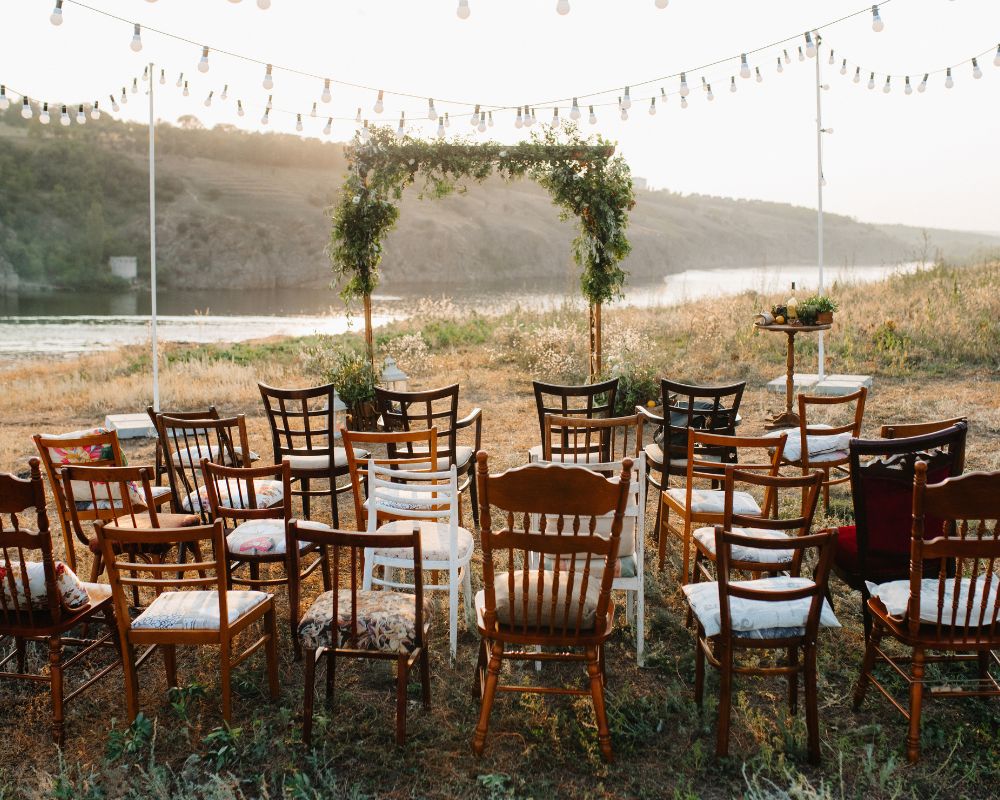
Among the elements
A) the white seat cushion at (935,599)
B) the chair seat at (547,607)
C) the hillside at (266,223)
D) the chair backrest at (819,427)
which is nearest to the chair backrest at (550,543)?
the chair seat at (547,607)

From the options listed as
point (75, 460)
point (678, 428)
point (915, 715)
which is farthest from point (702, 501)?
point (75, 460)

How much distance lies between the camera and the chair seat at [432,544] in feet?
12.1

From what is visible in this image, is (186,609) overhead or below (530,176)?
below

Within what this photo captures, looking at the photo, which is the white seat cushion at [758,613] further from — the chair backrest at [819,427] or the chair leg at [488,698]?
the chair backrest at [819,427]

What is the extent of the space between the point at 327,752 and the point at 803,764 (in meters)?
1.74

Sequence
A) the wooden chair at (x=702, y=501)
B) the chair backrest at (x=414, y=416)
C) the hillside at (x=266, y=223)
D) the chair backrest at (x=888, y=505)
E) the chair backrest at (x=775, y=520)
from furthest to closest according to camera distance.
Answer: the hillside at (x=266, y=223) < the chair backrest at (x=414, y=416) < the wooden chair at (x=702, y=501) < the chair backrest at (x=888, y=505) < the chair backrest at (x=775, y=520)

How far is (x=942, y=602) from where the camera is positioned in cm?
281

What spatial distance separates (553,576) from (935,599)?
1426mm

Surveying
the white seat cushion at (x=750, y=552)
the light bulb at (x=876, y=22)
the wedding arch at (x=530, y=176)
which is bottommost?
the white seat cushion at (x=750, y=552)

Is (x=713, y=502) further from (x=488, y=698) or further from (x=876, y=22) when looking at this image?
(x=876, y=22)

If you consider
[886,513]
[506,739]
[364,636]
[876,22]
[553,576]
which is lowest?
[506,739]

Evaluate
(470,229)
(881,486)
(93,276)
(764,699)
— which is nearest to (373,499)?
(764,699)

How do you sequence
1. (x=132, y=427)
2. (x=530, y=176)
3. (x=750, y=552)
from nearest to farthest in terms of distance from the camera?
(x=750, y=552), (x=132, y=427), (x=530, y=176)

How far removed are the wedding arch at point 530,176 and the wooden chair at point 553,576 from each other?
5.87 metres
